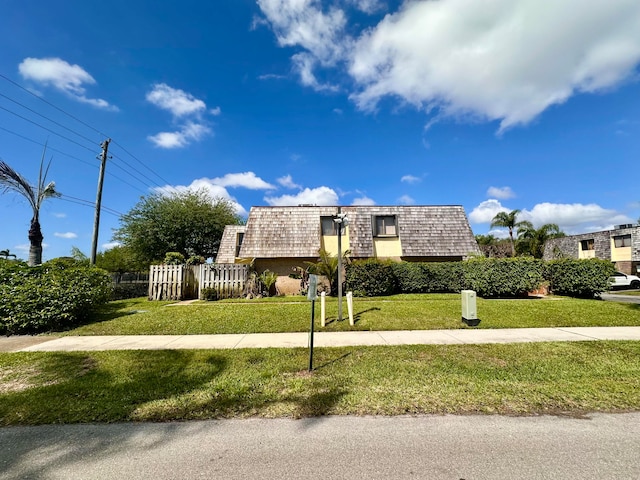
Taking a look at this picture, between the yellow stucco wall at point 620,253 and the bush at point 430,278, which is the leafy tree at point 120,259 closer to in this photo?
the bush at point 430,278

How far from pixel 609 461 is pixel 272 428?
321 centimetres

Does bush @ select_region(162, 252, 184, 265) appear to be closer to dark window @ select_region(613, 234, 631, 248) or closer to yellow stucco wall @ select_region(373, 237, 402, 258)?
yellow stucco wall @ select_region(373, 237, 402, 258)

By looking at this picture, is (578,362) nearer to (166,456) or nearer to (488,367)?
(488,367)

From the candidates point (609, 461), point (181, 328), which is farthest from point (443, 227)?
point (609, 461)

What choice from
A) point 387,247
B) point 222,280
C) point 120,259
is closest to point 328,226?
point 387,247

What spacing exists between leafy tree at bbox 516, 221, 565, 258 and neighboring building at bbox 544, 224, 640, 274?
1.85 metres

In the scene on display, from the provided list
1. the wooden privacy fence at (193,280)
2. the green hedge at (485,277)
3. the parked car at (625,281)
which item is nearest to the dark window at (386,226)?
the green hedge at (485,277)

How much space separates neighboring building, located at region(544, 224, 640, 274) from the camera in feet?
92.0

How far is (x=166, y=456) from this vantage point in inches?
A: 117

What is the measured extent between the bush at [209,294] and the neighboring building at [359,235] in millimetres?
3065

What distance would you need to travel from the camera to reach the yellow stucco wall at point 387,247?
19.0 meters

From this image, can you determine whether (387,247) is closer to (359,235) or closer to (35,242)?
(359,235)

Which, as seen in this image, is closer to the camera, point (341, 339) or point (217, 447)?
point (217, 447)

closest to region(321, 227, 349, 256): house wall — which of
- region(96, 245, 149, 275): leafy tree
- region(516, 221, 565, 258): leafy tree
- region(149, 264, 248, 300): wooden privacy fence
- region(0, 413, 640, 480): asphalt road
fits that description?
region(149, 264, 248, 300): wooden privacy fence
